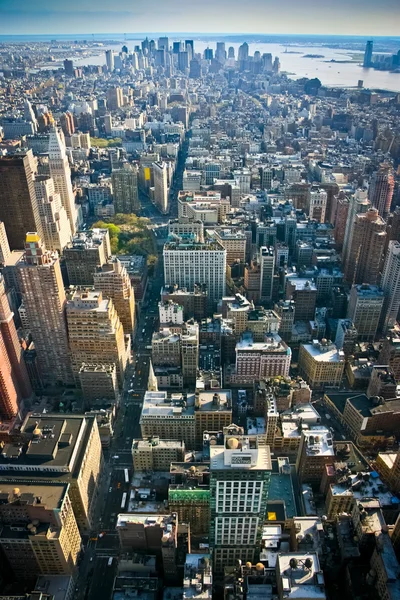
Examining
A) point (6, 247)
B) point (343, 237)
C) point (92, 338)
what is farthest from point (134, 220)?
point (92, 338)

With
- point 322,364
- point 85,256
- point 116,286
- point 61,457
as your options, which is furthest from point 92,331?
point 322,364

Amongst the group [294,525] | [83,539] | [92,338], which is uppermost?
[92,338]

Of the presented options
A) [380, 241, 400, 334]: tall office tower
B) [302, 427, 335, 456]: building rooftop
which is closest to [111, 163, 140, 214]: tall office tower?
[380, 241, 400, 334]: tall office tower

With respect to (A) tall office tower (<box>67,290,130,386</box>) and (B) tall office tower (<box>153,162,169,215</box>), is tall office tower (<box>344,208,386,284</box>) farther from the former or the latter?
(B) tall office tower (<box>153,162,169,215</box>)

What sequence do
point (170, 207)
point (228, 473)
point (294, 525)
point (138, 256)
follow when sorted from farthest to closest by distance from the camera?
1. point (170, 207)
2. point (138, 256)
3. point (294, 525)
4. point (228, 473)

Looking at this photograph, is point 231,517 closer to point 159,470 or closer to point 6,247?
point 159,470
